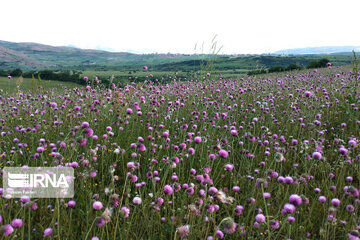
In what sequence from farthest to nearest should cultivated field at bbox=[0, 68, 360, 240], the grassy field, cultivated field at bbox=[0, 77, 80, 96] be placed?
1. the grassy field
2. cultivated field at bbox=[0, 77, 80, 96]
3. cultivated field at bbox=[0, 68, 360, 240]

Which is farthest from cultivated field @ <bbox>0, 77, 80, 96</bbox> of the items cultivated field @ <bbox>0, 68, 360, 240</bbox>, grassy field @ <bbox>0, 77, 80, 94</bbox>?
cultivated field @ <bbox>0, 68, 360, 240</bbox>

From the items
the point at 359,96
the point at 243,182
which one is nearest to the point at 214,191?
the point at 243,182

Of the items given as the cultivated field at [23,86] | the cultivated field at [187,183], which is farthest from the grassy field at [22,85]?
the cultivated field at [187,183]

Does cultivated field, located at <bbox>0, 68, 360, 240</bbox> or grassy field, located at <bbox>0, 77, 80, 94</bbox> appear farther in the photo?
grassy field, located at <bbox>0, 77, 80, 94</bbox>

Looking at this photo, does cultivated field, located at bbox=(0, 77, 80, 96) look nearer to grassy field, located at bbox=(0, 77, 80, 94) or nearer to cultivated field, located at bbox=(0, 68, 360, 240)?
grassy field, located at bbox=(0, 77, 80, 94)

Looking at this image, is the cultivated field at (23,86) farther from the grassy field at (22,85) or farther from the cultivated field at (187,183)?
the cultivated field at (187,183)

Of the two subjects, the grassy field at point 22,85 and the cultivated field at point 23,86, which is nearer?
the cultivated field at point 23,86

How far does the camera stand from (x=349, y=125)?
4.83m

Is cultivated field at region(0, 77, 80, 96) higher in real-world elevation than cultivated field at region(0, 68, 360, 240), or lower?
higher

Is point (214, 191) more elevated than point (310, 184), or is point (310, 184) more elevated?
point (214, 191)

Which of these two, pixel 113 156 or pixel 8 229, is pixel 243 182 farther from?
pixel 8 229

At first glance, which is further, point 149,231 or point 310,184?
point 310,184

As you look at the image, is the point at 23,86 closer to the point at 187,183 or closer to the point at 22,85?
the point at 22,85

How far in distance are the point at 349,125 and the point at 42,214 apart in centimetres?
560
